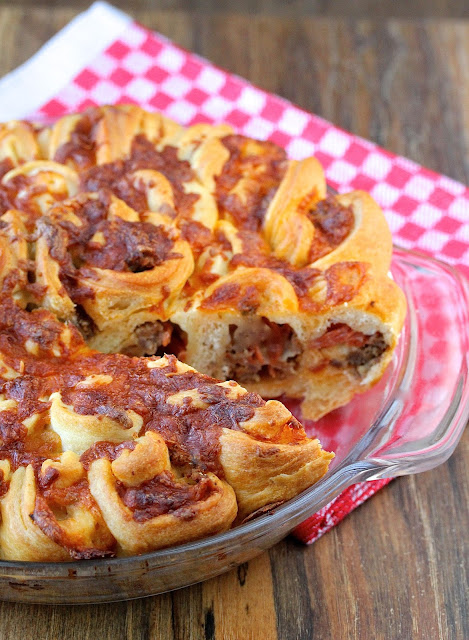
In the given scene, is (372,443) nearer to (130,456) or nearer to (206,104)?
(130,456)

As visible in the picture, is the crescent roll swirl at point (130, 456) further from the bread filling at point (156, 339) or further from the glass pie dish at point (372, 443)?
the bread filling at point (156, 339)

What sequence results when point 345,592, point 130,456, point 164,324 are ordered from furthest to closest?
1. point 164,324
2. point 345,592
3. point 130,456

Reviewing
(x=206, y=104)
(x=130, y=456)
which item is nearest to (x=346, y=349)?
(x=130, y=456)

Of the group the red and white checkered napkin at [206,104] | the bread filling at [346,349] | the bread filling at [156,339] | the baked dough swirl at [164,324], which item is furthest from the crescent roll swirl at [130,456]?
the red and white checkered napkin at [206,104]

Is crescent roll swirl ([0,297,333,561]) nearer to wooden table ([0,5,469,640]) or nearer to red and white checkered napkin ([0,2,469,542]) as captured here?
wooden table ([0,5,469,640])

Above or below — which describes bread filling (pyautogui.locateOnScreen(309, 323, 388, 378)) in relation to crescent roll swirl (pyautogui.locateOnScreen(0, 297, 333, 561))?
below

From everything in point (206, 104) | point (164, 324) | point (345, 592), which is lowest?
point (345, 592)

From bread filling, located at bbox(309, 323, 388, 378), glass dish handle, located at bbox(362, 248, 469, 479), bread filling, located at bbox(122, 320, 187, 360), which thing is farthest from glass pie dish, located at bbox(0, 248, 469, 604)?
bread filling, located at bbox(122, 320, 187, 360)
